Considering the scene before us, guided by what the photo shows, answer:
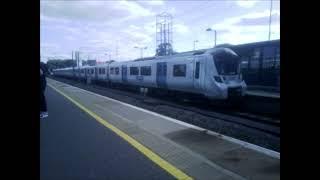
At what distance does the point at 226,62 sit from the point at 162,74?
6.49m

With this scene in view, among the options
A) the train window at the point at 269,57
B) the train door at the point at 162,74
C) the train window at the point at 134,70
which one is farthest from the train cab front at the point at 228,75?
the train window at the point at 134,70

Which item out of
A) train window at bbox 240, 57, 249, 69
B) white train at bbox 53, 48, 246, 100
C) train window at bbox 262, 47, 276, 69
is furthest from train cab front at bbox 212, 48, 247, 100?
train window at bbox 240, 57, 249, 69

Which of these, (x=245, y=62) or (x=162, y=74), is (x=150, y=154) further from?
(x=245, y=62)

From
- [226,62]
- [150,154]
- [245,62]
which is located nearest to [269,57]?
[245,62]

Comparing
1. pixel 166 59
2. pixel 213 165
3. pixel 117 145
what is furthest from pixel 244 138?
pixel 166 59

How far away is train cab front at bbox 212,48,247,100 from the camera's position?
19.6 metres

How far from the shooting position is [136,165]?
21.9 feet

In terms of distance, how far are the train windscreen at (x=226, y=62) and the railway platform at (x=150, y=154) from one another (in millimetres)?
8882

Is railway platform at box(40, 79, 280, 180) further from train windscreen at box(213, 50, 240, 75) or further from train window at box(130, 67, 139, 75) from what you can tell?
train window at box(130, 67, 139, 75)

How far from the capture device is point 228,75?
20266 mm

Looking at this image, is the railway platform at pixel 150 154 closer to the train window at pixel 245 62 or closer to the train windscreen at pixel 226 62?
the train windscreen at pixel 226 62

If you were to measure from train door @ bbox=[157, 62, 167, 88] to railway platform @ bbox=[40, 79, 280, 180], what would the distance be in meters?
13.9
